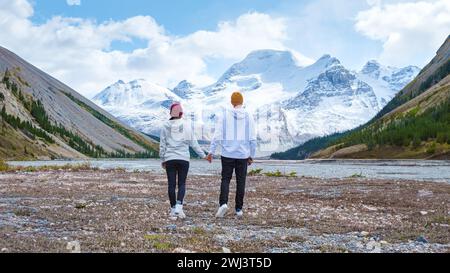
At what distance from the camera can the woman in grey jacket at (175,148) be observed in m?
16.3

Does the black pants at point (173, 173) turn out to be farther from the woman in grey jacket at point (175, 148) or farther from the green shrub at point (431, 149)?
the green shrub at point (431, 149)

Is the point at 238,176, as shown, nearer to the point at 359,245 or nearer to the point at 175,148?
the point at 175,148

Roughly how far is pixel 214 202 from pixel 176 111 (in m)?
5.90

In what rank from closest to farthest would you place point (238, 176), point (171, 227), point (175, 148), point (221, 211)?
point (171, 227) → point (221, 211) → point (175, 148) → point (238, 176)

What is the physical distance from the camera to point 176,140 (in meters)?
16.4

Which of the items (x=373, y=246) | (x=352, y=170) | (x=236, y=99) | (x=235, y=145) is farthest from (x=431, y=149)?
(x=373, y=246)

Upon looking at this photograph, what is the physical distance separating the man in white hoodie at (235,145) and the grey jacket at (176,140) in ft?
2.46

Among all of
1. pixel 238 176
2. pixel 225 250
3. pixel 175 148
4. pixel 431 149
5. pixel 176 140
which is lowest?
pixel 225 250

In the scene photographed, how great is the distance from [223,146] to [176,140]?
147 centimetres

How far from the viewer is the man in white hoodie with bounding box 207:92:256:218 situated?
53.6ft

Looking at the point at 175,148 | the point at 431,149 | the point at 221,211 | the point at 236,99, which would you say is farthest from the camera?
the point at 431,149

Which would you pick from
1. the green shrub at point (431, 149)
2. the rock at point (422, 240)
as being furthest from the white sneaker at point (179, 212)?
the green shrub at point (431, 149)

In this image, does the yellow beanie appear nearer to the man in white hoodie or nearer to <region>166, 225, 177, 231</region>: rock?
the man in white hoodie
